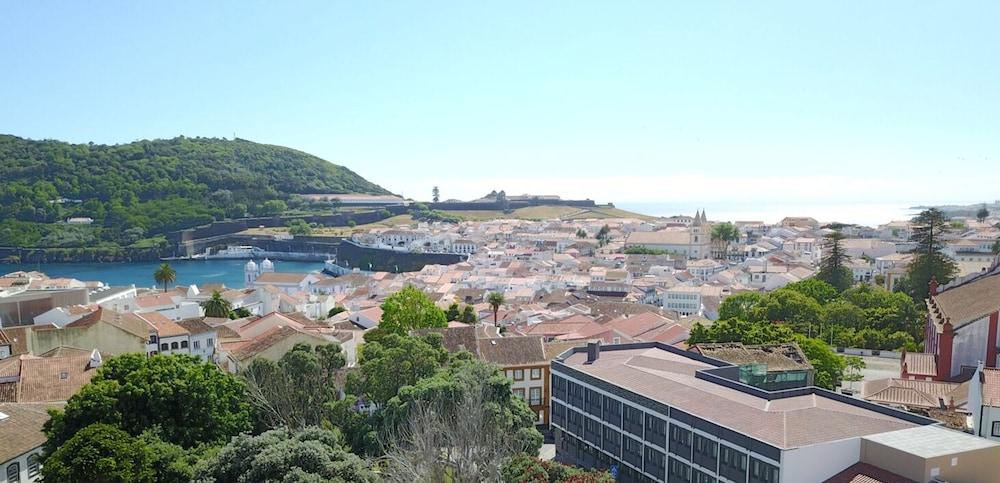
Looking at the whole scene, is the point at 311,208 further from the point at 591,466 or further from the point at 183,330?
the point at 591,466

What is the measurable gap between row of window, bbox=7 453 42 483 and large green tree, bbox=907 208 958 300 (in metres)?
49.4

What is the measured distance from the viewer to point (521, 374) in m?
29.2

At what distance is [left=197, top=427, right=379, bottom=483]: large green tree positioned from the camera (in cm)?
1598

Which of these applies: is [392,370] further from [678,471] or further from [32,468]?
[32,468]

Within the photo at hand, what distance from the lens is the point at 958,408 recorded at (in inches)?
910

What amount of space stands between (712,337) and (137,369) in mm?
23448

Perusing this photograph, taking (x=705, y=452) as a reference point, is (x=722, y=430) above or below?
above

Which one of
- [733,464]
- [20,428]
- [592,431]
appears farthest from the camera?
[592,431]

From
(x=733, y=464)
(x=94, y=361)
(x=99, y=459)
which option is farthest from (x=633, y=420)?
(x=94, y=361)

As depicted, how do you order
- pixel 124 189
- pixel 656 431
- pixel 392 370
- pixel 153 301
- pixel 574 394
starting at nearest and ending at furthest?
1. pixel 656 431
2. pixel 392 370
3. pixel 574 394
4. pixel 153 301
5. pixel 124 189

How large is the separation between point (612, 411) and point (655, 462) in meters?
2.35

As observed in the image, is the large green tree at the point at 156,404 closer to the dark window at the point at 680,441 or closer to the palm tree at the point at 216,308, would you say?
the dark window at the point at 680,441

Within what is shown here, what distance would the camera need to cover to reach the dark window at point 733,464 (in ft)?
57.1

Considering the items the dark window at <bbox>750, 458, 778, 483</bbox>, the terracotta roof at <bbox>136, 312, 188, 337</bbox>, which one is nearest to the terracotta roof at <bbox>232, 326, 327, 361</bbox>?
the terracotta roof at <bbox>136, 312, 188, 337</bbox>
